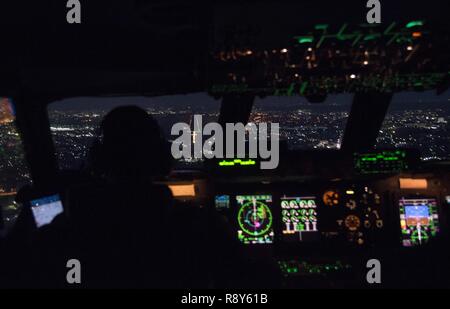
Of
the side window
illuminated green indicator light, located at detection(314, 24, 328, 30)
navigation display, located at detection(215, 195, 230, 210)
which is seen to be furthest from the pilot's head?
the side window

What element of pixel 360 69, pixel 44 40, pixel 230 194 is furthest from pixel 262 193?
pixel 44 40

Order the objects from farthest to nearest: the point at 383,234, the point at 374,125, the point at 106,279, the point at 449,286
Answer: the point at 374,125
the point at 383,234
the point at 449,286
the point at 106,279

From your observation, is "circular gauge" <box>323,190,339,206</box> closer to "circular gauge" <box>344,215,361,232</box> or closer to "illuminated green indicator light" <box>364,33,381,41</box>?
"circular gauge" <box>344,215,361,232</box>

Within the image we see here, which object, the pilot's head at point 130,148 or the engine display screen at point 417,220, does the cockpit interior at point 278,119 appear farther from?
the pilot's head at point 130,148

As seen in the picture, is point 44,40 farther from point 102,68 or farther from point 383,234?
point 383,234

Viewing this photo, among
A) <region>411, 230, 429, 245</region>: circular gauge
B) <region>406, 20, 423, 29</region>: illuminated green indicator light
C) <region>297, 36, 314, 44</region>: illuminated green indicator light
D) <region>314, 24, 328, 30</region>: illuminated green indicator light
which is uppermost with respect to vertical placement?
<region>406, 20, 423, 29</region>: illuminated green indicator light

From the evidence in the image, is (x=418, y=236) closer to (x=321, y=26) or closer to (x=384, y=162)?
(x=384, y=162)
